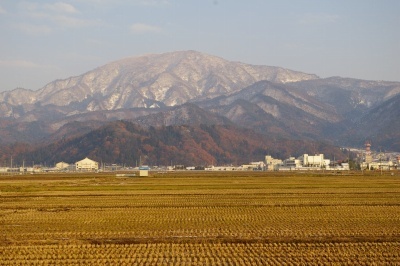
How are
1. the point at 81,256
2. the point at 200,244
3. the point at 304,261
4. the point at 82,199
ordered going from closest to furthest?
the point at 304,261, the point at 81,256, the point at 200,244, the point at 82,199

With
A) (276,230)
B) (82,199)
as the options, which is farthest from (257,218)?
(82,199)

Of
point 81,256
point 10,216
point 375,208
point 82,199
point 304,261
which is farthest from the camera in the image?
point 82,199

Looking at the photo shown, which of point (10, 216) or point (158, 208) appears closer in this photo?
point (10, 216)

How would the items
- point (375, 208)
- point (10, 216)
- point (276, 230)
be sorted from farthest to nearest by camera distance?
point (375, 208), point (10, 216), point (276, 230)

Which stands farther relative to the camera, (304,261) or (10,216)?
(10,216)

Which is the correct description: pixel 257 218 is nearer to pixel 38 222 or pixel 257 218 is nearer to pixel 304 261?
pixel 38 222

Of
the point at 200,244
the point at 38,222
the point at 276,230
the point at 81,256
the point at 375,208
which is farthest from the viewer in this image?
the point at 375,208

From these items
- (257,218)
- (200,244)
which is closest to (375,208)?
(257,218)

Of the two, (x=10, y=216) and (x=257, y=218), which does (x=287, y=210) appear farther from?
(x=10, y=216)
